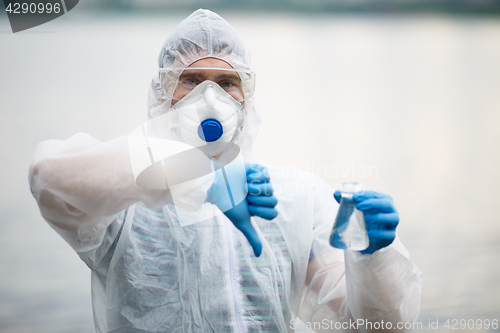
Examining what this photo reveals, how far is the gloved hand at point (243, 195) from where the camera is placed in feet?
2.17

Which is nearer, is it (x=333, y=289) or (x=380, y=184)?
(x=333, y=289)

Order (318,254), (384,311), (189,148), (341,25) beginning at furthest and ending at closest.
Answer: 1. (341,25)
2. (318,254)
3. (384,311)
4. (189,148)

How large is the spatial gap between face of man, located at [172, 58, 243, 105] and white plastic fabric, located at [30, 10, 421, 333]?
0.10ft

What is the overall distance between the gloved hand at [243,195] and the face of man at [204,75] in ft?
1.21

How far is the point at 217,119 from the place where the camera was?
0.94m

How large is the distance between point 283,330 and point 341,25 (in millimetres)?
1567

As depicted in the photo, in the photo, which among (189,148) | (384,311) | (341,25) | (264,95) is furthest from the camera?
(341,25)

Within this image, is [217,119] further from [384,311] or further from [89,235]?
[384,311]

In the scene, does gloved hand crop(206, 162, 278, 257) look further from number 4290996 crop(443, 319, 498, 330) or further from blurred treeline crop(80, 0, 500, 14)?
number 4290996 crop(443, 319, 498, 330)

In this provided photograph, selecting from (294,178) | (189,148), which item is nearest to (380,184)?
(294,178)

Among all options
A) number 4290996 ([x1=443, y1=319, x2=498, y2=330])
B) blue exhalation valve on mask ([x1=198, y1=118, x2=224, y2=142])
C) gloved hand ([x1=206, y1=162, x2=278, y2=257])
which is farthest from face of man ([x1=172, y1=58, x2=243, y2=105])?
number 4290996 ([x1=443, y1=319, x2=498, y2=330])

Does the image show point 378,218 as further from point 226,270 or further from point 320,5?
point 320,5

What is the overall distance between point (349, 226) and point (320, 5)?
1425 mm

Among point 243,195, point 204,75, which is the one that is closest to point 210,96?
point 204,75
